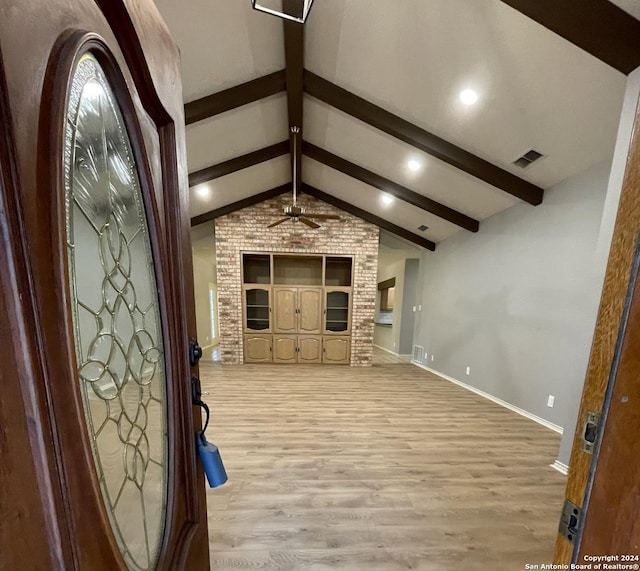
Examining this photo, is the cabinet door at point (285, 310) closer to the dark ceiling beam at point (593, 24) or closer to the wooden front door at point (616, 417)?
the dark ceiling beam at point (593, 24)

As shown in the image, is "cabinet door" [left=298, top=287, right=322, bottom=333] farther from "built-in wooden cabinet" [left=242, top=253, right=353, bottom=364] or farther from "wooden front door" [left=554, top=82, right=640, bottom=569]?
"wooden front door" [left=554, top=82, right=640, bottom=569]

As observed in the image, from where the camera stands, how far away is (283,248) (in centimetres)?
531

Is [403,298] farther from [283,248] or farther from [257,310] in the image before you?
[257,310]

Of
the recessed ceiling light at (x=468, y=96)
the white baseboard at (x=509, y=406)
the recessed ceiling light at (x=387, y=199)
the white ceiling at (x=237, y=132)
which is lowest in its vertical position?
the white baseboard at (x=509, y=406)

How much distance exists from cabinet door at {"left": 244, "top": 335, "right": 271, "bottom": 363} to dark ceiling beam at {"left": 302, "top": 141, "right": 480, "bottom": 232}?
3.52 m

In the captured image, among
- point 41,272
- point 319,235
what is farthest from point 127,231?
point 319,235

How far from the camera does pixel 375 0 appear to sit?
1807 mm

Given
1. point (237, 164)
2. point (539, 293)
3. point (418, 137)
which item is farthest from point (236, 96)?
point (539, 293)

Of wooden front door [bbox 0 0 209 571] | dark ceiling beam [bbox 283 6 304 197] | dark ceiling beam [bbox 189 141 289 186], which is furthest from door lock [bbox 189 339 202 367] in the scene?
dark ceiling beam [bbox 189 141 289 186]

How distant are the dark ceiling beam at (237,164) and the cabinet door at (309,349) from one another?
Result: 330cm

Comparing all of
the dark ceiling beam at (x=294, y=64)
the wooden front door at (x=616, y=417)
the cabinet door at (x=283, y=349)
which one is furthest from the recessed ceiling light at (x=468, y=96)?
the cabinet door at (x=283, y=349)

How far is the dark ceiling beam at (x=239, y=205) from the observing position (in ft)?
16.6

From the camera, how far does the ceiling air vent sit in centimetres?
268

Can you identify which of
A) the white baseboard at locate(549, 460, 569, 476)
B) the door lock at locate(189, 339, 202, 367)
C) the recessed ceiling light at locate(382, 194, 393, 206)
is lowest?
the white baseboard at locate(549, 460, 569, 476)
